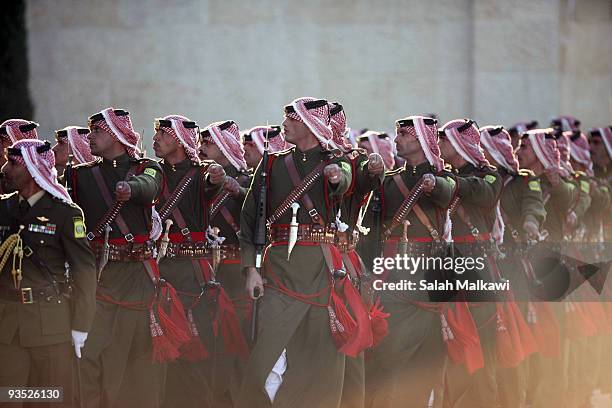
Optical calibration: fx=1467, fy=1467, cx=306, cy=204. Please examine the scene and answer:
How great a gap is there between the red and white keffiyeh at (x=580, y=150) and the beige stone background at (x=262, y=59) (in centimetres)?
586

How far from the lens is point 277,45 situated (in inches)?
814

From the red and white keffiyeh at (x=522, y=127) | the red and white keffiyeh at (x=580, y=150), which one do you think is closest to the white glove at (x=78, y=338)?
the red and white keffiyeh at (x=580, y=150)

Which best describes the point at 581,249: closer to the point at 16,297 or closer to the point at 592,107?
the point at 16,297

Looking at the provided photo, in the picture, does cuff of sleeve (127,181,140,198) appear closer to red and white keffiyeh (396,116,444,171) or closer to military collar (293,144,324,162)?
military collar (293,144,324,162)

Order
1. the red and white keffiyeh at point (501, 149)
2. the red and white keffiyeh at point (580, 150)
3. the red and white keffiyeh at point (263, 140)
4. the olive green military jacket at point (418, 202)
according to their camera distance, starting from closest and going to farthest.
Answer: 1. the olive green military jacket at point (418, 202)
2. the red and white keffiyeh at point (501, 149)
3. the red and white keffiyeh at point (263, 140)
4. the red and white keffiyeh at point (580, 150)

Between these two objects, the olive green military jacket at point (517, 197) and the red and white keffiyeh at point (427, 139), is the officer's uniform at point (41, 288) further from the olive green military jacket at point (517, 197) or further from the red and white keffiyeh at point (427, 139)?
the olive green military jacket at point (517, 197)

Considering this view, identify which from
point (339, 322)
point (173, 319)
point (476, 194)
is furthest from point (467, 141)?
point (173, 319)

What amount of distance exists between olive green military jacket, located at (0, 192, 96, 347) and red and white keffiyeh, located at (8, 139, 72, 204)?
0.06 meters

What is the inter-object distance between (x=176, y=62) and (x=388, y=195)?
1055cm

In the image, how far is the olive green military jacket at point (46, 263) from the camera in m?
8.61

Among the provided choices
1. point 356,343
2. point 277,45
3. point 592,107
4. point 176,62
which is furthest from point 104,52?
point 356,343

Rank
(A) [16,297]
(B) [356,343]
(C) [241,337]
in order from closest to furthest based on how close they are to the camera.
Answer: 1. (A) [16,297]
2. (B) [356,343]
3. (C) [241,337]

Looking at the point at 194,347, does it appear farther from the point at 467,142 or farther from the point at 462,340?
the point at 467,142

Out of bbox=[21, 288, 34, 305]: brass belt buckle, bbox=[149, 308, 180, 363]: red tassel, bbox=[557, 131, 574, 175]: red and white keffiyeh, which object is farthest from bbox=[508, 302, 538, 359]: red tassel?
bbox=[21, 288, 34, 305]: brass belt buckle
